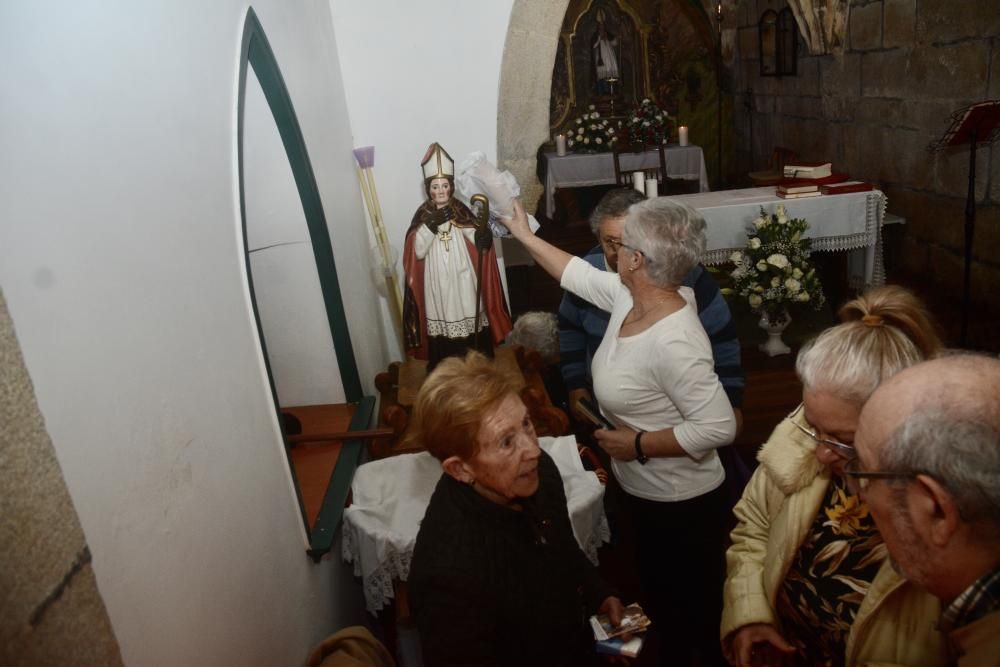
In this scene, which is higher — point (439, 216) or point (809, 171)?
point (439, 216)

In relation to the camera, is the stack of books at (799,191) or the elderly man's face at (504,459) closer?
the elderly man's face at (504,459)

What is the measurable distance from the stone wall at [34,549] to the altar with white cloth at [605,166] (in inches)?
346

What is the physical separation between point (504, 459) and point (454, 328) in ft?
5.32

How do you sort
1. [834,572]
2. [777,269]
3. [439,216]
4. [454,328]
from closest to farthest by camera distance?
[834,572] < [439,216] < [454,328] < [777,269]

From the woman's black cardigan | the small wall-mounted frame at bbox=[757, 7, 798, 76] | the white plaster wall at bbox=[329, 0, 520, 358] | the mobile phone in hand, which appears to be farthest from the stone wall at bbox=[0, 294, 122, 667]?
the small wall-mounted frame at bbox=[757, 7, 798, 76]

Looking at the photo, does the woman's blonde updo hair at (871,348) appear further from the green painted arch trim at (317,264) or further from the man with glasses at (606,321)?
the green painted arch trim at (317,264)

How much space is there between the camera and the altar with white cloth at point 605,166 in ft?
31.3

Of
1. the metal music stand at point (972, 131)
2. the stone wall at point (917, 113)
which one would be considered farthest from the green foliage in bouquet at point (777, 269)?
the stone wall at point (917, 113)

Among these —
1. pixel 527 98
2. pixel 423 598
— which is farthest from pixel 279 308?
pixel 423 598

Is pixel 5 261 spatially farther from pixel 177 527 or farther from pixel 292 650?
pixel 292 650

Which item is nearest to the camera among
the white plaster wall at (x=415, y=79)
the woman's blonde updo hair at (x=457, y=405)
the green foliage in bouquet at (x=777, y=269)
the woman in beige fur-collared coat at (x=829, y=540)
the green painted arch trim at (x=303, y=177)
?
the woman in beige fur-collared coat at (x=829, y=540)

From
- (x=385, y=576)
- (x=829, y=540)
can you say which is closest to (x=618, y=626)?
(x=829, y=540)

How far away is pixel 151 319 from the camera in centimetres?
162

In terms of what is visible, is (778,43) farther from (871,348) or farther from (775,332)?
(871,348)
